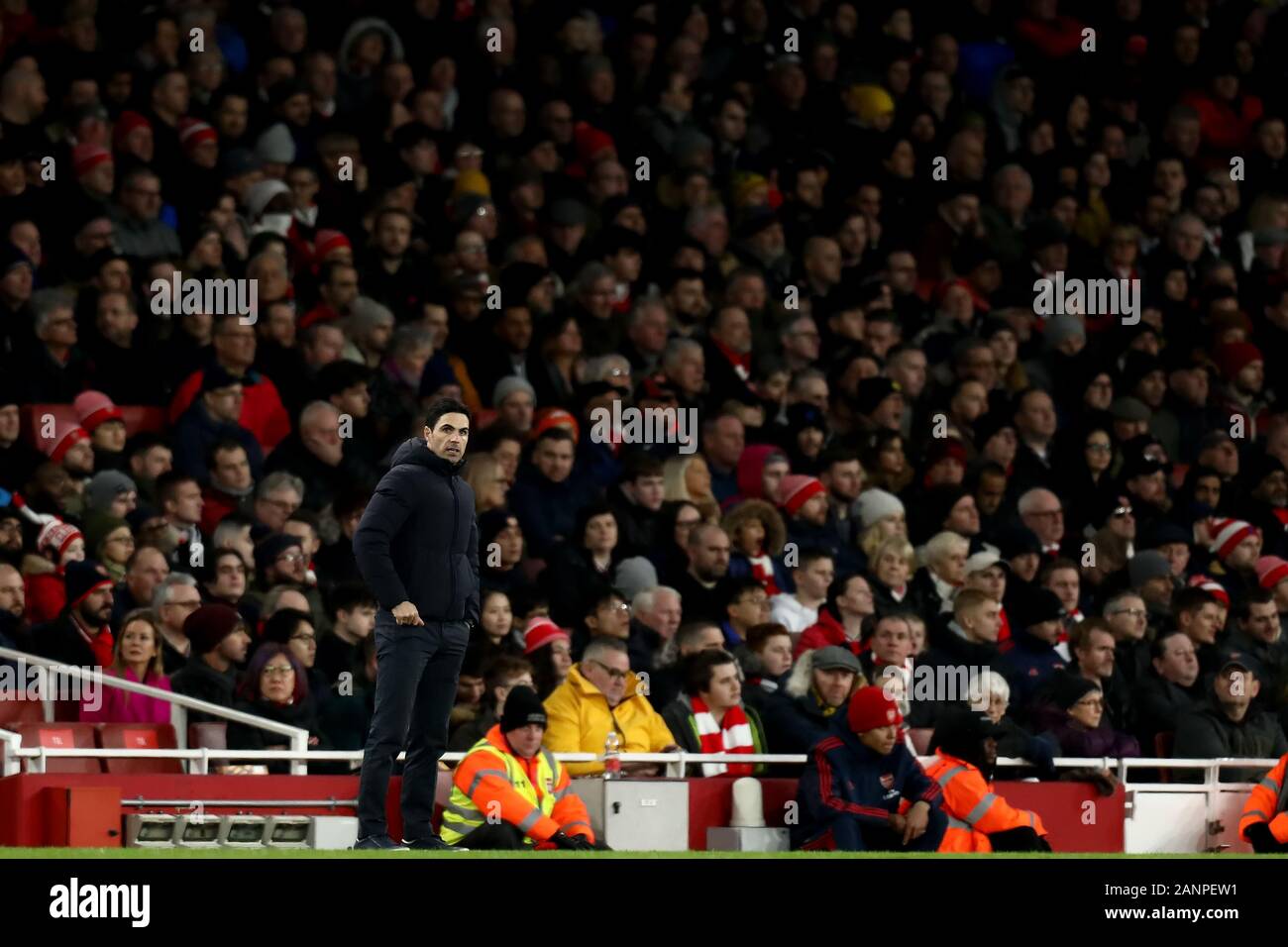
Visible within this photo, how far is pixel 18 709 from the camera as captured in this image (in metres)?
12.8

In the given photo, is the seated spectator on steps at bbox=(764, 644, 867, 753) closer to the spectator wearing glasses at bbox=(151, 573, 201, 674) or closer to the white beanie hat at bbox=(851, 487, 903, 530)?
the white beanie hat at bbox=(851, 487, 903, 530)

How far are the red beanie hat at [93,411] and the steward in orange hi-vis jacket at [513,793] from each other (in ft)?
12.6

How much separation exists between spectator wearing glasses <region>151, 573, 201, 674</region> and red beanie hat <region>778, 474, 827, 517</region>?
4.46 metres

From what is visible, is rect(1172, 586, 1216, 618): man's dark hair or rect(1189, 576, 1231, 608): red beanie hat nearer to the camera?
rect(1172, 586, 1216, 618): man's dark hair

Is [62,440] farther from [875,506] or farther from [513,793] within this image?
[875,506]

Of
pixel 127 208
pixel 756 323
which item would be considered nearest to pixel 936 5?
pixel 756 323

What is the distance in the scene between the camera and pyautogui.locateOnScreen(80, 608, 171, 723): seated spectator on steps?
12.9m

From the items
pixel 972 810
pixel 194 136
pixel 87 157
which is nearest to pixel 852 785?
pixel 972 810

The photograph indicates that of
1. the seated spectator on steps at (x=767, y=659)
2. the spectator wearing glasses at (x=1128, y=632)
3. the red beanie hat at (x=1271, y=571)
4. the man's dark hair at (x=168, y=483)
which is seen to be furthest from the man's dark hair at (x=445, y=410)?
the red beanie hat at (x=1271, y=571)

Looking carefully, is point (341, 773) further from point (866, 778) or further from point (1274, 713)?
point (1274, 713)

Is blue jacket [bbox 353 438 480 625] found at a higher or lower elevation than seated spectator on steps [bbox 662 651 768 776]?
higher

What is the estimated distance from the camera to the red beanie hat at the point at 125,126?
1697 cm

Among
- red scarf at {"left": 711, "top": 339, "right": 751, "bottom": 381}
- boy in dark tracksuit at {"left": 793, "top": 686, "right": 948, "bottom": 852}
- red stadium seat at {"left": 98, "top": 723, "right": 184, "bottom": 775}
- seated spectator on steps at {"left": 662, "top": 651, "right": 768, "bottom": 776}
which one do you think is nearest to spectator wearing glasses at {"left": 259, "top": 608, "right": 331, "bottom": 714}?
red stadium seat at {"left": 98, "top": 723, "right": 184, "bottom": 775}

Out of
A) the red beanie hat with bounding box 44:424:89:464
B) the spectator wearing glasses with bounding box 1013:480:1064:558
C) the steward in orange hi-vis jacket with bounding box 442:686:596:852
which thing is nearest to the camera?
the steward in orange hi-vis jacket with bounding box 442:686:596:852
